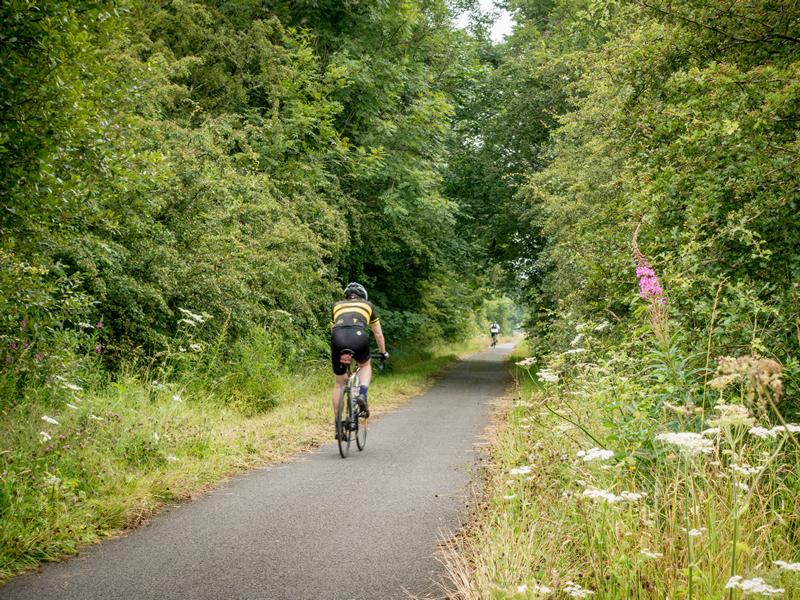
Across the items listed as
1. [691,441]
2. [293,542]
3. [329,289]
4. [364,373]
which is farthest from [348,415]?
[329,289]

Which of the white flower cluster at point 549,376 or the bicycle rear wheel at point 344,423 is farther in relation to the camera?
the bicycle rear wheel at point 344,423

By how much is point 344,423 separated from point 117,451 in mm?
A: 3103

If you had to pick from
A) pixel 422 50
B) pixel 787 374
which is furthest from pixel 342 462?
pixel 422 50

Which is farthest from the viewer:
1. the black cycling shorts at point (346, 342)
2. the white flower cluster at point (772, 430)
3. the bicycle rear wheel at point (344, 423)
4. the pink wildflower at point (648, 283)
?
the black cycling shorts at point (346, 342)

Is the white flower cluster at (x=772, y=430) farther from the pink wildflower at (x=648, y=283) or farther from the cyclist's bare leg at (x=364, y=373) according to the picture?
the cyclist's bare leg at (x=364, y=373)

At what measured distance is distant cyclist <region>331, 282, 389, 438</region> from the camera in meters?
9.09

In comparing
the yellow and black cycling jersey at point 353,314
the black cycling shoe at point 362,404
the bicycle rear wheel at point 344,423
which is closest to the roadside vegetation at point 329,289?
the bicycle rear wheel at point 344,423

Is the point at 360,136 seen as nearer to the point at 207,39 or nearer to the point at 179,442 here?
the point at 207,39

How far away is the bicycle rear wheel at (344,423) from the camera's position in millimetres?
8711

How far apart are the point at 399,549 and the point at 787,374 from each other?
318 cm

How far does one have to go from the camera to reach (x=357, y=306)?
9.31 metres

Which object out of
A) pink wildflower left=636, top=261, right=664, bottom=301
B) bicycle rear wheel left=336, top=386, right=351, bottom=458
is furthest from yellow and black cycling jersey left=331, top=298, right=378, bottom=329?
pink wildflower left=636, top=261, right=664, bottom=301

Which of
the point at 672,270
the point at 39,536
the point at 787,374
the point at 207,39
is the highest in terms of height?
the point at 207,39

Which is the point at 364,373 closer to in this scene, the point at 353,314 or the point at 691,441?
the point at 353,314
